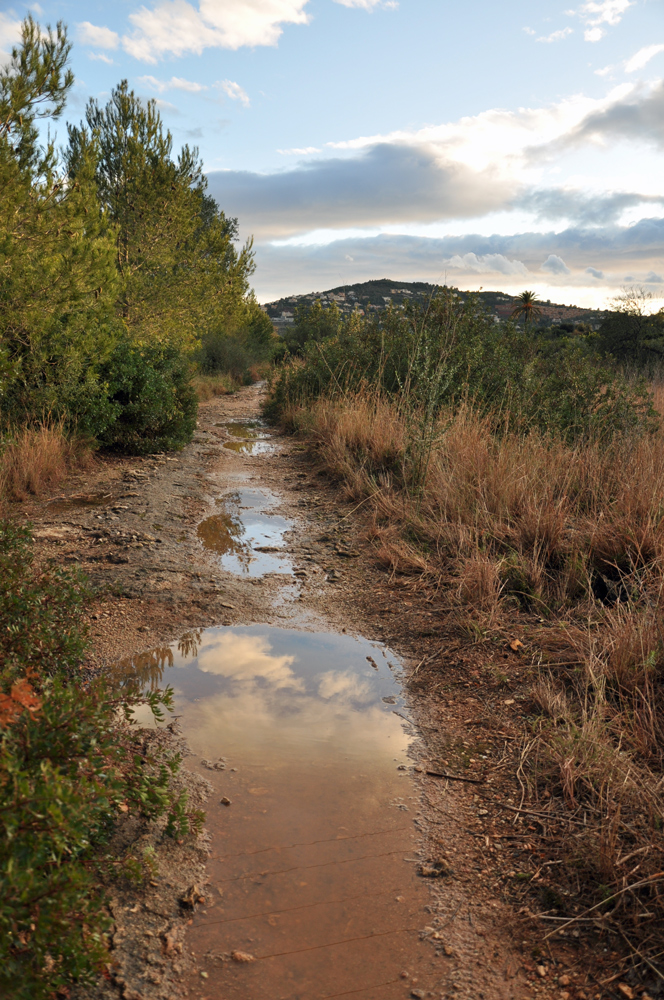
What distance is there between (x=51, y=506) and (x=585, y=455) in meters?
5.28

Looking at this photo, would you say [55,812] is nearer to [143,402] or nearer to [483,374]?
[483,374]

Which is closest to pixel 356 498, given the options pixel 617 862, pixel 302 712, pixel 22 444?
pixel 22 444

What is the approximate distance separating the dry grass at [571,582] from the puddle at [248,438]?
384 centimetres

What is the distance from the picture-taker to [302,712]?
128 inches

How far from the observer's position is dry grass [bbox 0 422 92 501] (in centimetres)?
679

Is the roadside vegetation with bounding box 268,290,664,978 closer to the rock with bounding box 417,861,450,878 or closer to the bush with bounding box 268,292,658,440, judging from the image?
the bush with bounding box 268,292,658,440

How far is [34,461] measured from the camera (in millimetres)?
7098

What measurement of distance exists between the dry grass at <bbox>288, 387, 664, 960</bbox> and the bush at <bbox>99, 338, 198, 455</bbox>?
3521mm

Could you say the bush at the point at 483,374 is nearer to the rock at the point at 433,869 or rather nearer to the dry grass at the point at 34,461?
the dry grass at the point at 34,461

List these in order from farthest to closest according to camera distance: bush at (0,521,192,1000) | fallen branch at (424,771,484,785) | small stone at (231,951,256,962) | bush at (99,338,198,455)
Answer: bush at (99,338,198,455), fallen branch at (424,771,484,785), small stone at (231,951,256,962), bush at (0,521,192,1000)

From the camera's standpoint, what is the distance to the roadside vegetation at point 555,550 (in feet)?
7.38

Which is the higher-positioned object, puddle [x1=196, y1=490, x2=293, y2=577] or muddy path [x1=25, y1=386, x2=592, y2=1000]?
puddle [x1=196, y1=490, x2=293, y2=577]

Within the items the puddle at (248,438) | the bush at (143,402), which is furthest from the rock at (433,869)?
the puddle at (248,438)

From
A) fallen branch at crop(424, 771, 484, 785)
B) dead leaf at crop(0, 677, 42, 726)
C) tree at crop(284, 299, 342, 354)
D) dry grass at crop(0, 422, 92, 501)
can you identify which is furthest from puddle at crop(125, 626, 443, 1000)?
tree at crop(284, 299, 342, 354)
